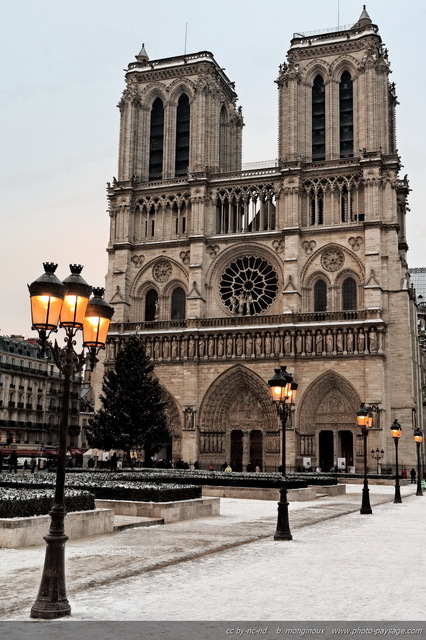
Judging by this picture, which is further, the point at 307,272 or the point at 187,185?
Answer: the point at 187,185

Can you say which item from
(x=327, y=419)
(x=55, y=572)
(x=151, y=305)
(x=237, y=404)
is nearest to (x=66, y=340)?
(x=55, y=572)

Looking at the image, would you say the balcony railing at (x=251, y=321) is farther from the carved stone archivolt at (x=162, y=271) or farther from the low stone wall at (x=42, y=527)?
the low stone wall at (x=42, y=527)

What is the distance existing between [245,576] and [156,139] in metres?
48.0

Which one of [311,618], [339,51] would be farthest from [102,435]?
[339,51]

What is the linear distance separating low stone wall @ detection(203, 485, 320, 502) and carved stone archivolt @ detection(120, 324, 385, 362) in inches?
723

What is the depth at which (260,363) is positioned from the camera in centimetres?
4641

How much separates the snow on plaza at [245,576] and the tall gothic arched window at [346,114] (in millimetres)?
36812

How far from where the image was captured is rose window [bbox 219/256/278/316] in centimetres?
4875

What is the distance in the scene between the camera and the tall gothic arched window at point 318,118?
165ft

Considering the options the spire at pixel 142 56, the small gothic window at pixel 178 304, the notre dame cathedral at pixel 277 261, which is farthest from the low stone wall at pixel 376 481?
the spire at pixel 142 56

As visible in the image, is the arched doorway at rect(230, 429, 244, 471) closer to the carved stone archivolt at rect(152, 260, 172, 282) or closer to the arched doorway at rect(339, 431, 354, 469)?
the arched doorway at rect(339, 431, 354, 469)

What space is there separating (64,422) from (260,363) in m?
38.0

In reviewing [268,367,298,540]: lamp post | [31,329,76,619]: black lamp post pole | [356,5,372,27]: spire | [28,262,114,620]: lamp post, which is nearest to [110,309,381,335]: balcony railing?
[356,5,372,27]: spire

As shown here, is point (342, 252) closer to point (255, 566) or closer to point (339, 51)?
point (339, 51)
